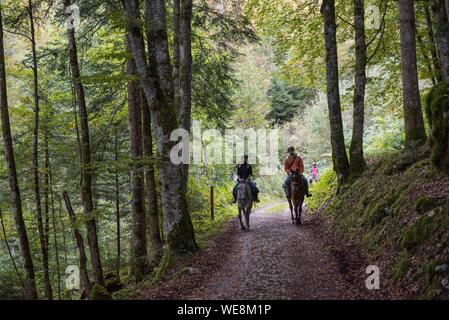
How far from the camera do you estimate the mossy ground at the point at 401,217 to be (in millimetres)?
6520

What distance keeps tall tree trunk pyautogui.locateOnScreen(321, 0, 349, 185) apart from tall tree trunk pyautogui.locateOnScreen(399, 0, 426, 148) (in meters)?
2.65

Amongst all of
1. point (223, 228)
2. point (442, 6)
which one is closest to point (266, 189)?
point (223, 228)

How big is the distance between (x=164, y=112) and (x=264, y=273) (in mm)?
4327

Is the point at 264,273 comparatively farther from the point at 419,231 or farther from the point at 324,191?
the point at 324,191

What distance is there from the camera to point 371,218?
9.76m

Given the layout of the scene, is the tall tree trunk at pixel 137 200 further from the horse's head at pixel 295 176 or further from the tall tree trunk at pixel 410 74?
the tall tree trunk at pixel 410 74

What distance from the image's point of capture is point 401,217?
27.5 feet

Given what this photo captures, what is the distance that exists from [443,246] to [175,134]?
20.4 ft

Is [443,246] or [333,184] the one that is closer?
[443,246]

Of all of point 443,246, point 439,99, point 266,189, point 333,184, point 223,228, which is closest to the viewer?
point 443,246

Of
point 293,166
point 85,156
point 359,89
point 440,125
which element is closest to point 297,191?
point 293,166

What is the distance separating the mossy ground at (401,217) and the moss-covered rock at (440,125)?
29 cm

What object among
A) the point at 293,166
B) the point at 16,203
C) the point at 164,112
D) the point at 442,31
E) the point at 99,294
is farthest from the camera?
the point at 293,166
